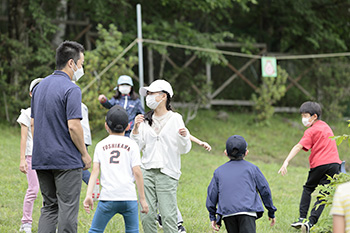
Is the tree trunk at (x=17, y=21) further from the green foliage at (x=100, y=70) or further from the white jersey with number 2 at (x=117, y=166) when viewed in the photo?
the white jersey with number 2 at (x=117, y=166)

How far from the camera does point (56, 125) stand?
167 inches

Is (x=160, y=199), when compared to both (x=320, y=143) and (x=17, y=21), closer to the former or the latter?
(x=320, y=143)

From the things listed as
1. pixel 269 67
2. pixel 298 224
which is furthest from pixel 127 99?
pixel 269 67

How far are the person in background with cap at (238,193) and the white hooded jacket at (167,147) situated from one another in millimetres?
495

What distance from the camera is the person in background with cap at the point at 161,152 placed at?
191 inches

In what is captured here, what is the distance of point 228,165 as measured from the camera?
457 cm

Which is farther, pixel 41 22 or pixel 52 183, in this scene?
pixel 41 22

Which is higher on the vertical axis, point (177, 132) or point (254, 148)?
point (177, 132)

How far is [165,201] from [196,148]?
817 cm

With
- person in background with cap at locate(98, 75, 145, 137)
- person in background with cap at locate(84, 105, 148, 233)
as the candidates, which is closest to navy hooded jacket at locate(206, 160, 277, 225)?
person in background with cap at locate(84, 105, 148, 233)

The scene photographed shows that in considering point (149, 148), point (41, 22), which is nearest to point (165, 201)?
point (149, 148)

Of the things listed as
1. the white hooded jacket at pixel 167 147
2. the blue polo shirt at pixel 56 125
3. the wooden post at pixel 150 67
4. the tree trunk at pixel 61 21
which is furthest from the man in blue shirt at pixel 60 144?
the wooden post at pixel 150 67

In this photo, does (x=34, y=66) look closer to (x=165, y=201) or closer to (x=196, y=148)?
(x=196, y=148)

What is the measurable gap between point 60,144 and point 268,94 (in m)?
11.2
